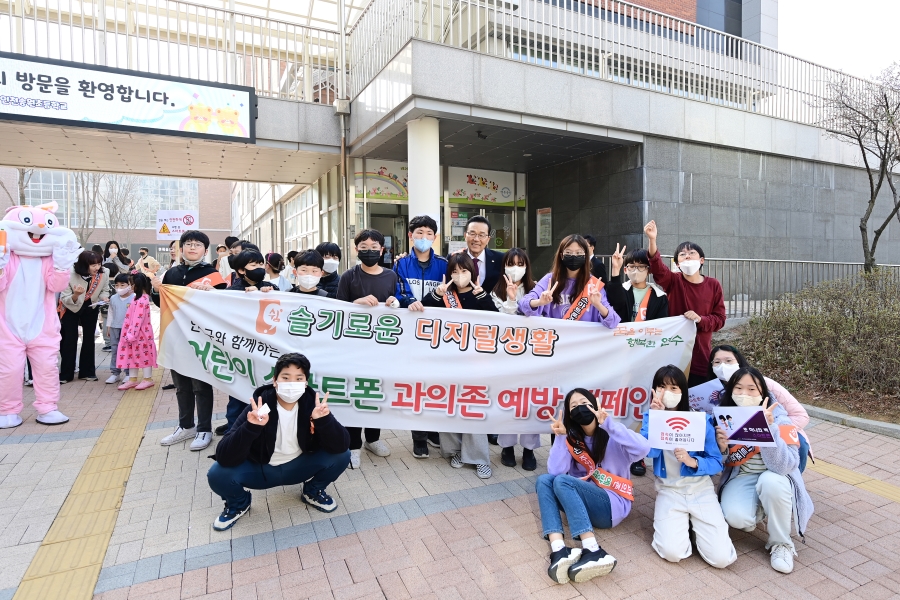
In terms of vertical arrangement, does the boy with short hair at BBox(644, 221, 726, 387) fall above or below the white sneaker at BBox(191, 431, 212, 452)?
above

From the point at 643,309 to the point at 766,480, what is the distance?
1.60 m

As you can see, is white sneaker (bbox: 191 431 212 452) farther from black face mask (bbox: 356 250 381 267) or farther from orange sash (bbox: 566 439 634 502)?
orange sash (bbox: 566 439 634 502)

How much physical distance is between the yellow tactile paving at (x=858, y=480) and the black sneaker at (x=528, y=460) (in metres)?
2.14

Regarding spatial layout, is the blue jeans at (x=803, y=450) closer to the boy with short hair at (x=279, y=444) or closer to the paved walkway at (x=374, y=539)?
the paved walkway at (x=374, y=539)

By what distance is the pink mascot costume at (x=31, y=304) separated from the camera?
4.90 meters

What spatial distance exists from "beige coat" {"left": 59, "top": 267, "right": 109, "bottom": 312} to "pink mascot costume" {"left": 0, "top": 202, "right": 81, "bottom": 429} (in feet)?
5.44

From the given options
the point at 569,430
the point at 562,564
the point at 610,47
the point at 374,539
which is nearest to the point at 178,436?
the point at 374,539

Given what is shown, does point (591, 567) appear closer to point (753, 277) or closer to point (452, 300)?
point (452, 300)

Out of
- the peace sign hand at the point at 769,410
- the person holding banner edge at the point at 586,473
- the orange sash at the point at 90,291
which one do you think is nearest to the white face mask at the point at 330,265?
the person holding banner edge at the point at 586,473

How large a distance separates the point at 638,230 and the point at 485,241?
7860 millimetres

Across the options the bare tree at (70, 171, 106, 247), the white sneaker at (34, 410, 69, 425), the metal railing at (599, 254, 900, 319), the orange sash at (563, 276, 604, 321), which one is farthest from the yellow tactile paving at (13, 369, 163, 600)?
the bare tree at (70, 171, 106, 247)

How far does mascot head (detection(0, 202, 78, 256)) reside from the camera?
4.95 metres

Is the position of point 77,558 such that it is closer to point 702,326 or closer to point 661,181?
point 702,326

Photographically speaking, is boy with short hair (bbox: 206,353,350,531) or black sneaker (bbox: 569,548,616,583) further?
boy with short hair (bbox: 206,353,350,531)
